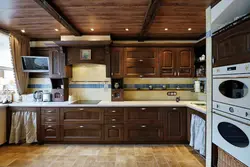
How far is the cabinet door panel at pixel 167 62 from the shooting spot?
151 inches

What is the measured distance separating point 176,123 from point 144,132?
67 cm

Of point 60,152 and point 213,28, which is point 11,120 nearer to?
point 60,152

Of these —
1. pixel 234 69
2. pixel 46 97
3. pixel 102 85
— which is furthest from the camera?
pixel 102 85

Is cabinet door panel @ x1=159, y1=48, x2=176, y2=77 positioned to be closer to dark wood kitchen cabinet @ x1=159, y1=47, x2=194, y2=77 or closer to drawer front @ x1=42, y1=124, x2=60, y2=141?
dark wood kitchen cabinet @ x1=159, y1=47, x2=194, y2=77

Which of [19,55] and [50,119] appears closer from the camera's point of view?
[50,119]

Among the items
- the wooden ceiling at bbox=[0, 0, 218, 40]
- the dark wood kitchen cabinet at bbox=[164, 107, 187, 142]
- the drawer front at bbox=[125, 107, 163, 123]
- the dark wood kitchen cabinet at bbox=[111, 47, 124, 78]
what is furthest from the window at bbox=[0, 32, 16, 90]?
the dark wood kitchen cabinet at bbox=[164, 107, 187, 142]

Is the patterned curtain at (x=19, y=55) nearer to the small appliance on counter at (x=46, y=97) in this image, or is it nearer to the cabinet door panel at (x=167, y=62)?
the small appliance on counter at (x=46, y=97)

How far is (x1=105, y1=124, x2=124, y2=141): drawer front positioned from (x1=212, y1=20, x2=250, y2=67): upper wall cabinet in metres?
2.17

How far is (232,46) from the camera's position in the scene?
5.85 feet

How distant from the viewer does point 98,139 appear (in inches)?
139

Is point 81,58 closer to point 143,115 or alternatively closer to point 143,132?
point 143,115

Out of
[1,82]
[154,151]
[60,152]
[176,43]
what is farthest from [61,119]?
[176,43]

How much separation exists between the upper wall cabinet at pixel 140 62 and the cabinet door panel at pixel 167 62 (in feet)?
0.44

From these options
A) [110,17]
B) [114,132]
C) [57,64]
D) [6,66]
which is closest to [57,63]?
[57,64]
